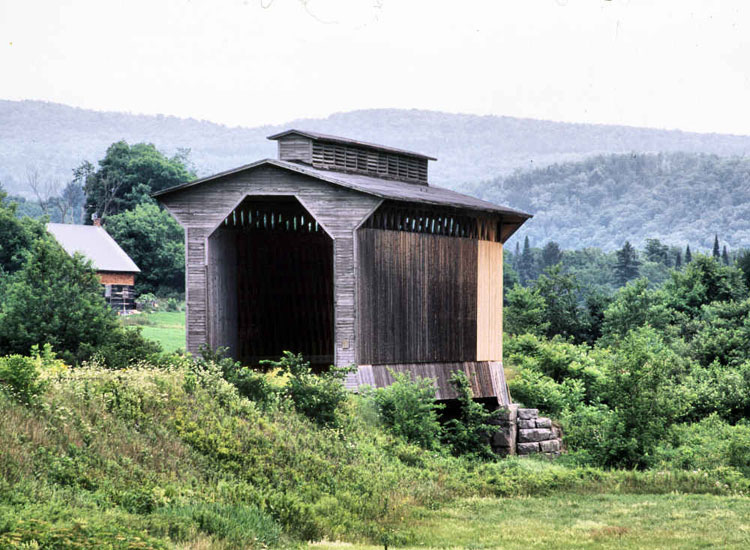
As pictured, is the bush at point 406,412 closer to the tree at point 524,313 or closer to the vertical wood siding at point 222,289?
the vertical wood siding at point 222,289

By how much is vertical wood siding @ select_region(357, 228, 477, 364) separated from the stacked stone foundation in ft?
6.84

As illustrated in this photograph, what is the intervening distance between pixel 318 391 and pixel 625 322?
30639 mm

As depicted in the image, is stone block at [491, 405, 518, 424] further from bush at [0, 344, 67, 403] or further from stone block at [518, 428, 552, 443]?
bush at [0, 344, 67, 403]

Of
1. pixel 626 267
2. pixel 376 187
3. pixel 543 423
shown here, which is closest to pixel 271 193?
pixel 376 187

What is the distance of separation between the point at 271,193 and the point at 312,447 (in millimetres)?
7726

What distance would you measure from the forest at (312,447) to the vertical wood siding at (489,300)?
6.37 ft

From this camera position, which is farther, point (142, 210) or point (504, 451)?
point (142, 210)

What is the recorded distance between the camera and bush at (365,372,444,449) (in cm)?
2575

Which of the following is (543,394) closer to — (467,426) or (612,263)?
(467,426)

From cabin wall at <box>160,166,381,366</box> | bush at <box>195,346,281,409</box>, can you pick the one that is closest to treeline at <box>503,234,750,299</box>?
cabin wall at <box>160,166,381,366</box>

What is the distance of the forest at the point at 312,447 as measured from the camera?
15.5 m

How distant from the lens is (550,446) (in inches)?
1245

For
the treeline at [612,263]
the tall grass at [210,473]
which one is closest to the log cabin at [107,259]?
the treeline at [612,263]

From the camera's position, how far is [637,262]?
114375mm
